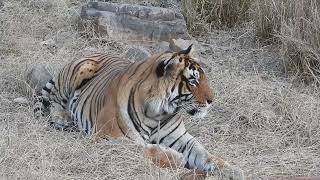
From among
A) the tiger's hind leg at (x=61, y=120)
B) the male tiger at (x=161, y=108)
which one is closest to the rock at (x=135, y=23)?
the tiger's hind leg at (x=61, y=120)

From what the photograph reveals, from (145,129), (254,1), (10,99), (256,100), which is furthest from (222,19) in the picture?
(145,129)

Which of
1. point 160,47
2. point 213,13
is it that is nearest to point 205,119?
point 160,47

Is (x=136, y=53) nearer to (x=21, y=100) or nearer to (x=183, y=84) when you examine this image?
(x=21, y=100)

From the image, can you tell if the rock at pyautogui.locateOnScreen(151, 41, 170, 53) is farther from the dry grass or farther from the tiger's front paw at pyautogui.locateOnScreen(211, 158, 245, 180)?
the tiger's front paw at pyautogui.locateOnScreen(211, 158, 245, 180)

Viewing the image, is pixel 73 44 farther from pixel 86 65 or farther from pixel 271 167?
pixel 271 167

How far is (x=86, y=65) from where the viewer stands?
18.2 ft

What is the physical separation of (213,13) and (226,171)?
3897 millimetres

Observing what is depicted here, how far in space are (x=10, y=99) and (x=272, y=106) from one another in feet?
6.65

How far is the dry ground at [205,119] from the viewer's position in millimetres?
4230

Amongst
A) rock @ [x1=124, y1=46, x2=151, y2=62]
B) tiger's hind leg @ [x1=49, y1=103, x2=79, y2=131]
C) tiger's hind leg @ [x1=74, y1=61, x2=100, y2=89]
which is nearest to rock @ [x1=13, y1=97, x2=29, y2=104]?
tiger's hind leg @ [x1=49, y1=103, x2=79, y2=131]

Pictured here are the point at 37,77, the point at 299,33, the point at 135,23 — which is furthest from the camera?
the point at 135,23

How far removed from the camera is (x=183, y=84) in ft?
14.4

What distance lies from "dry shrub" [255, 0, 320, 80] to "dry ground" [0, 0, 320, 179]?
6.5 inches

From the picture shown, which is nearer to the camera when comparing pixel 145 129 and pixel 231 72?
pixel 145 129
